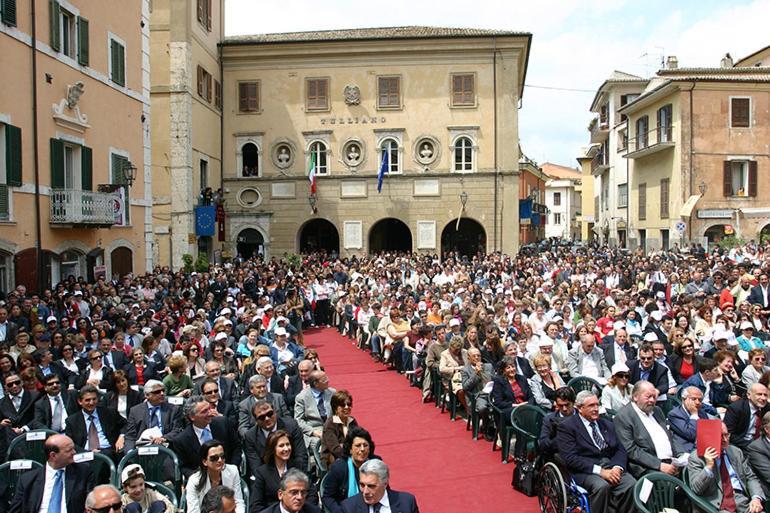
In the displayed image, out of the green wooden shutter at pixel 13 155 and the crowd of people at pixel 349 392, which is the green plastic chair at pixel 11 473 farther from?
the green wooden shutter at pixel 13 155

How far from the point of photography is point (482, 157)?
33.6m

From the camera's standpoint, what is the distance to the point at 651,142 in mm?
34438

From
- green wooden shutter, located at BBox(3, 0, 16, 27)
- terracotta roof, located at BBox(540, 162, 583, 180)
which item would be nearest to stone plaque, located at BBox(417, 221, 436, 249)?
green wooden shutter, located at BBox(3, 0, 16, 27)

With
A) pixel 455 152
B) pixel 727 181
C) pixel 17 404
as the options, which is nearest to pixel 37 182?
pixel 17 404

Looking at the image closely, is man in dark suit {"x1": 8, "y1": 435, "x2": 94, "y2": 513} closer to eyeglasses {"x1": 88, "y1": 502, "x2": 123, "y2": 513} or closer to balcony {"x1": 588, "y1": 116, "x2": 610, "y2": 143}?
eyeglasses {"x1": 88, "y1": 502, "x2": 123, "y2": 513}

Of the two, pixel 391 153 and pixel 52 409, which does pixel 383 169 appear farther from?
pixel 52 409

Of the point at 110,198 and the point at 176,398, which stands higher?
the point at 110,198

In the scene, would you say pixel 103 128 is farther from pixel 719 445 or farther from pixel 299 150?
pixel 719 445

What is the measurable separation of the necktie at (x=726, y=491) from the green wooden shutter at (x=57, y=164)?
16479 mm

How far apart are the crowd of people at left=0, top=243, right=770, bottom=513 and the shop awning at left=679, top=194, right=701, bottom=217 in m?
14.4

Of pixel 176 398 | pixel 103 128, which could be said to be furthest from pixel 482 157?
pixel 176 398

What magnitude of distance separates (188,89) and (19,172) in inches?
561

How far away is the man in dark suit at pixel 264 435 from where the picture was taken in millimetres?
6297

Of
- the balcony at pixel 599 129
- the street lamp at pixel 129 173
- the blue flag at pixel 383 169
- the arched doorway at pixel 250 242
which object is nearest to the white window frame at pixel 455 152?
the blue flag at pixel 383 169
